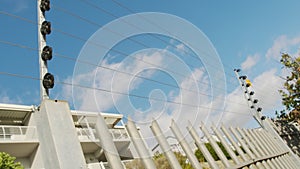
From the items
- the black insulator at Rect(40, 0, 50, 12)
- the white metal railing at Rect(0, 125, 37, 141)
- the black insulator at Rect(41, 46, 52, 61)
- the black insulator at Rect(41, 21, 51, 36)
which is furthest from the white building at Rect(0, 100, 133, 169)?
the black insulator at Rect(40, 0, 50, 12)

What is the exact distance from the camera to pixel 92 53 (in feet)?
10.4

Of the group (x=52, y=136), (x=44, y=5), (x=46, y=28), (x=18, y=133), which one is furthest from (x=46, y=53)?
(x=18, y=133)

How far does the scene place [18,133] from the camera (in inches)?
625

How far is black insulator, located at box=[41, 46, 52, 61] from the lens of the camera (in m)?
3.00

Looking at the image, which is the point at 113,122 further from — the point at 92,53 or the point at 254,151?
the point at 92,53

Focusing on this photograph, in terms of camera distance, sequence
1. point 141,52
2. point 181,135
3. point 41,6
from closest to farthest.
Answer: point 41,6, point 141,52, point 181,135

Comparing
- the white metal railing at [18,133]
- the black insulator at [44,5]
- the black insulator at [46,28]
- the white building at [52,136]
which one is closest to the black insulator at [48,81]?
the white building at [52,136]

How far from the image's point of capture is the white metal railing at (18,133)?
1456 cm

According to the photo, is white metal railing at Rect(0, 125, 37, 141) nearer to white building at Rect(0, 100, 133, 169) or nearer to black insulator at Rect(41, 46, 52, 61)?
white building at Rect(0, 100, 133, 169)

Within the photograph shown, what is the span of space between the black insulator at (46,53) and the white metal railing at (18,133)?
13.4 m

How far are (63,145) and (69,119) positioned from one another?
0.37 metres

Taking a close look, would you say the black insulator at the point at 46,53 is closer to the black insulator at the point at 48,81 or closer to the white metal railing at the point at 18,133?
the black insulator at the point at 48,81

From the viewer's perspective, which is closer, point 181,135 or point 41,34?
point 41,34

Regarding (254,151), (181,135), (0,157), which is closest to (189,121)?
(181,135)
